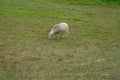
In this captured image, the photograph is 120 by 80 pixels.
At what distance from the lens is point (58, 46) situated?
479 inches

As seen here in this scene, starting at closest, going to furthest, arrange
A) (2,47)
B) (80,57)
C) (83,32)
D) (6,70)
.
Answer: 1. (6,70)
2. (80,57)
3. (2,47)
4. (83,32)

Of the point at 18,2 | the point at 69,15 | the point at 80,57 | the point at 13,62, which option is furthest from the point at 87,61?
the point at 18,2

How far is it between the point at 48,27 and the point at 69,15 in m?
4.07

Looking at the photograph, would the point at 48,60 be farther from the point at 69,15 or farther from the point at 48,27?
the point at 69,15

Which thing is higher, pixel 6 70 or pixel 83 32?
pixel 6 70

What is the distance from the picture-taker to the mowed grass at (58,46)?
9.24 metres

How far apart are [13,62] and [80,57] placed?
87.9 inches

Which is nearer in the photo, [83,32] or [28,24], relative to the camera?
[83,32]

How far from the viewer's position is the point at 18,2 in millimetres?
24109

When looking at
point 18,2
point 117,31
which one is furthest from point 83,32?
point 18,2

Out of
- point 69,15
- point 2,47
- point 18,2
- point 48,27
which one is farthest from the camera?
point 18,2

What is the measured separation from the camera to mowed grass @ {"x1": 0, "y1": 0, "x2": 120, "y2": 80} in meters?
9.24

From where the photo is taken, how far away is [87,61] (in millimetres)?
10367

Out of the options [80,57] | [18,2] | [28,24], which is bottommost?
[18,2]
